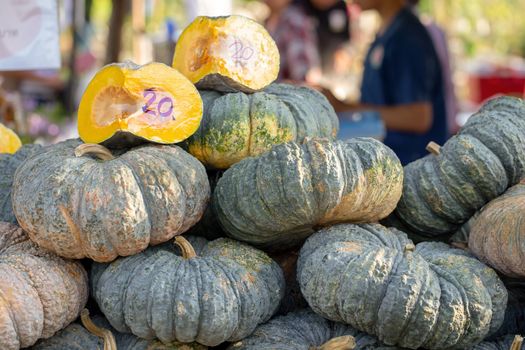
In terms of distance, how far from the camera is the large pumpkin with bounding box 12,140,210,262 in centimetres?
159

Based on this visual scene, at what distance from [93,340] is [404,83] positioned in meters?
2.89

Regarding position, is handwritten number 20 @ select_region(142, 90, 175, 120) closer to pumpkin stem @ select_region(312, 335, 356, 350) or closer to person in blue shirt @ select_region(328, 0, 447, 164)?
pumpkin stem @ select_region(312, 335, 356, 350)

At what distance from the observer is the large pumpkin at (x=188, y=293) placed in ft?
5.05

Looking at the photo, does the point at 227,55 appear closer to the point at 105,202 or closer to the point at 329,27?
the point at 105,202

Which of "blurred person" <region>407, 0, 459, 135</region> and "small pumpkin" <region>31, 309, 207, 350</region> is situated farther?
"blurred person" <region>407, 0, 459, 135</region>

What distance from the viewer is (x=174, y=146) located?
1781 mm

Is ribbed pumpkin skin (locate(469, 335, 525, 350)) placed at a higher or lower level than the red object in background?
higher

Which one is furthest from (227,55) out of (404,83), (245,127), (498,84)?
(498,84)

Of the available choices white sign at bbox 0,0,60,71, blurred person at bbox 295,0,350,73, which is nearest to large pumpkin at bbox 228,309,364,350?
white sign at bbox 0,0,60,71

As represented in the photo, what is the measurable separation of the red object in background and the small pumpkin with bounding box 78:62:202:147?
23.5ft

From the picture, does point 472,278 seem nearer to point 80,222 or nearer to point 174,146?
point 174,146

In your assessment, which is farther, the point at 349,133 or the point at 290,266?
the point at 349,133

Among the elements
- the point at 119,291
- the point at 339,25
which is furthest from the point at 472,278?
the point at 339,25

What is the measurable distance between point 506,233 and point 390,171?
31cm
